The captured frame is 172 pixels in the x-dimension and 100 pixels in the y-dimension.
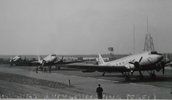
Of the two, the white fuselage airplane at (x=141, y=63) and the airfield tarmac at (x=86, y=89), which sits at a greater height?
the white fuselage airplane at (x=141, y=63)

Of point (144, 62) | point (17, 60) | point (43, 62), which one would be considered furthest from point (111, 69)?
point (17, 60)

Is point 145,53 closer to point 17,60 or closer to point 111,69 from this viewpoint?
point 111,69

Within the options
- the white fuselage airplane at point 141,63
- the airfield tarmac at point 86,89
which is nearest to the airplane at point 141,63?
the white fuselage airplane at point 141,63

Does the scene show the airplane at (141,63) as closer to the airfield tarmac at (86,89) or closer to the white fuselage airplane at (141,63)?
the white fuselage airplane at (141,63)

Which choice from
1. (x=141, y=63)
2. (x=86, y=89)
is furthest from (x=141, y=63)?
(x=86, y=89)

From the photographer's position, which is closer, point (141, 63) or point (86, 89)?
point (86, 89)

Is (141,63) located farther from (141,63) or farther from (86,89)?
(86,89)

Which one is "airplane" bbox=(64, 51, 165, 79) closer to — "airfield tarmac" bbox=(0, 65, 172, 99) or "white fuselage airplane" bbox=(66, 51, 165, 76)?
"white fuselage airplane" bbox=(66, 51, 165, 76)

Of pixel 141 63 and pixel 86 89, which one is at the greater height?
pixel 141 63

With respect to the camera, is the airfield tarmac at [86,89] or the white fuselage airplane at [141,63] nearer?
the airfield tarmac at [86,89]

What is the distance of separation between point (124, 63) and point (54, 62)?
23300mm

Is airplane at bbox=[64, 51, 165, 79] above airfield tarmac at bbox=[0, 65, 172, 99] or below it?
above

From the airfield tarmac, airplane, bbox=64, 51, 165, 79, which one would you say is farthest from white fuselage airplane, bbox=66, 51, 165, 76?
the airfield tarmac

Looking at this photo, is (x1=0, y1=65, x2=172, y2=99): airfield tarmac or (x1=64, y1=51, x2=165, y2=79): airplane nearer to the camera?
(x1=0, y1=65, x2=172, y2=99): airfield tarmac
